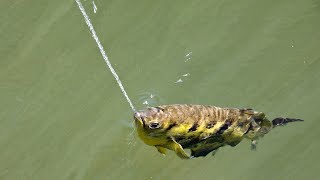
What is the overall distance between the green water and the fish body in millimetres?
1097

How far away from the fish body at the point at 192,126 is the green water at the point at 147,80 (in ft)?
3.60

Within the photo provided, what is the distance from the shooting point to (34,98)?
6.69m

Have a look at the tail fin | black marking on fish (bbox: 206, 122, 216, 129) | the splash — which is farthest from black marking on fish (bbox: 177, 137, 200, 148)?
the splash

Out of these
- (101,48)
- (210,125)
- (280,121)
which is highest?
(101,48)

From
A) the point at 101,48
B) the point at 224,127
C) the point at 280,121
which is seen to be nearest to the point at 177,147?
the point at 224,127

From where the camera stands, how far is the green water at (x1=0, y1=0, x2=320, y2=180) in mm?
6008

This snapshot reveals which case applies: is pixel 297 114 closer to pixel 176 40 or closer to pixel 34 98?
pixel 176 40

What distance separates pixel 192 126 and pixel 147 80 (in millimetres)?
2128

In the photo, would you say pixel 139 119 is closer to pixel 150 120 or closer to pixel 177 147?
pixel 150 120

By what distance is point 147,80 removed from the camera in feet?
21.1

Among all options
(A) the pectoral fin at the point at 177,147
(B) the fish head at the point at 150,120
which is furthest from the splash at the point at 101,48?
(B) the fish head at the point at 150,120

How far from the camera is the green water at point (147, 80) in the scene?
19.7 ft

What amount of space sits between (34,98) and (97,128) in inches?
37.2

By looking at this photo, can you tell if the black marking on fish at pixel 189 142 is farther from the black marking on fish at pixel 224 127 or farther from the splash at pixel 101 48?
the splash at pixel 101 48
